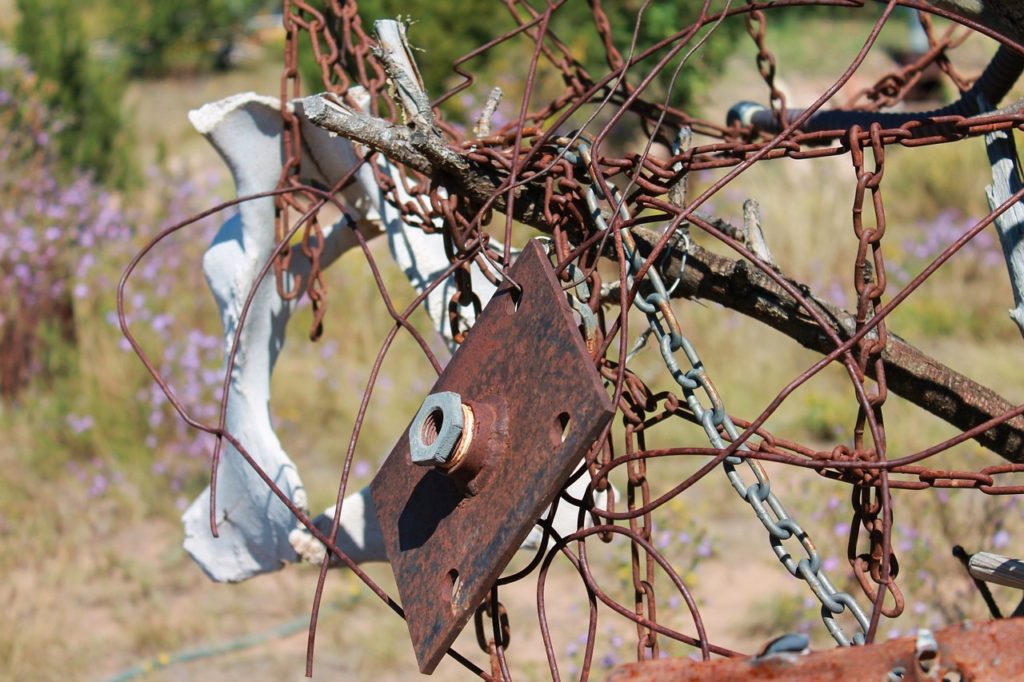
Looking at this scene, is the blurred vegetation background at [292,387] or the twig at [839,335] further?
the blurred vegetation background at [292,387]

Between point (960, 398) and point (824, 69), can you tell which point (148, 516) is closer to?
point (960, 398)

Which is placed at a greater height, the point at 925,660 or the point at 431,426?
the point at 431,426

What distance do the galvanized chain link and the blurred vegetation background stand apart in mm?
2051

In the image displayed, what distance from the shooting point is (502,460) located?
1040mm

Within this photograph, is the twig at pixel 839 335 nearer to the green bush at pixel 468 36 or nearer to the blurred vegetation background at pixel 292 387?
the blurred vegetation background at pixel 292 387

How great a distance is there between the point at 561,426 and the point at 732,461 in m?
0.16

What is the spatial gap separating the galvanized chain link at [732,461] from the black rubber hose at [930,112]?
1.72 ft

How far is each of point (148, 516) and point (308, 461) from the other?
74cm

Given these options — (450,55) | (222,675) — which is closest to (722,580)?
(222,675)

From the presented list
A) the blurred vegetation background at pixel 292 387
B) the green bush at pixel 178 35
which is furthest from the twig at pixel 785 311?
the green bush at pixel 178 35

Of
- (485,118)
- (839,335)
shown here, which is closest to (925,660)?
(839,335)

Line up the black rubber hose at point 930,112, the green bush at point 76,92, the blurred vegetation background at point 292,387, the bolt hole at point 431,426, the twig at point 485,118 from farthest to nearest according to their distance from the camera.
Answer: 1. the green bush at point 76,92
2. the blurred vegetation background at point 292,387
3. the black rubber hose at point 930,112
4. the twig at point 485,118
5. the bolt hole at point 431,426

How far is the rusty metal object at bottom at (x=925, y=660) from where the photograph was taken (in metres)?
0.80

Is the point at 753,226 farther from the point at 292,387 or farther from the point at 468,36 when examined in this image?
the point at 468,36
